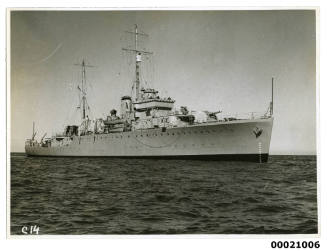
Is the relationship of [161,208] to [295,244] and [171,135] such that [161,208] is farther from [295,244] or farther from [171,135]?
[171,135]

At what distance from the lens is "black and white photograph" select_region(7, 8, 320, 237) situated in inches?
→ 316

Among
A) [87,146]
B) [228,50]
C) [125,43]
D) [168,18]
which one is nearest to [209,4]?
[168,18]

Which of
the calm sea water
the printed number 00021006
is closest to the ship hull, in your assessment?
the calm sea water

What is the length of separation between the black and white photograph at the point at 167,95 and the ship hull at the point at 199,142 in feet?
19.0

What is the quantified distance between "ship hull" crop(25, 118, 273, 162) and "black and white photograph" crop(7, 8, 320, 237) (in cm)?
579

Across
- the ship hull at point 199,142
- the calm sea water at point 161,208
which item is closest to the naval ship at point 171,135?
the ship hull at point 199,142

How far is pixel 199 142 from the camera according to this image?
19703 millimetres

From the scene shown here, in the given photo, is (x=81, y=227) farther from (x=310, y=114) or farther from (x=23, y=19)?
(x=310, y=114)

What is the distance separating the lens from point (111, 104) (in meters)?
13.6

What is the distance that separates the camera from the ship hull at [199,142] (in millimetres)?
18469

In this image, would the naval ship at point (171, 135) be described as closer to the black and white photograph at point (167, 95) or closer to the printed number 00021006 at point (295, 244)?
the black and white photograph at point (167, 95)

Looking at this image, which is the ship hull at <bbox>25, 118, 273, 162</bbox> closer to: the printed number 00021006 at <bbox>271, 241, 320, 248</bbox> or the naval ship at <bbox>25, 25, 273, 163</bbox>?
the naval ship at <bbox>25, 25, 273, 163</bbox>

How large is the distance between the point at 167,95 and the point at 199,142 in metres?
7.40

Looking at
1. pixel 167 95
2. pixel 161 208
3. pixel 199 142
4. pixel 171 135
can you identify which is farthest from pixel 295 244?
pixel 171 135
